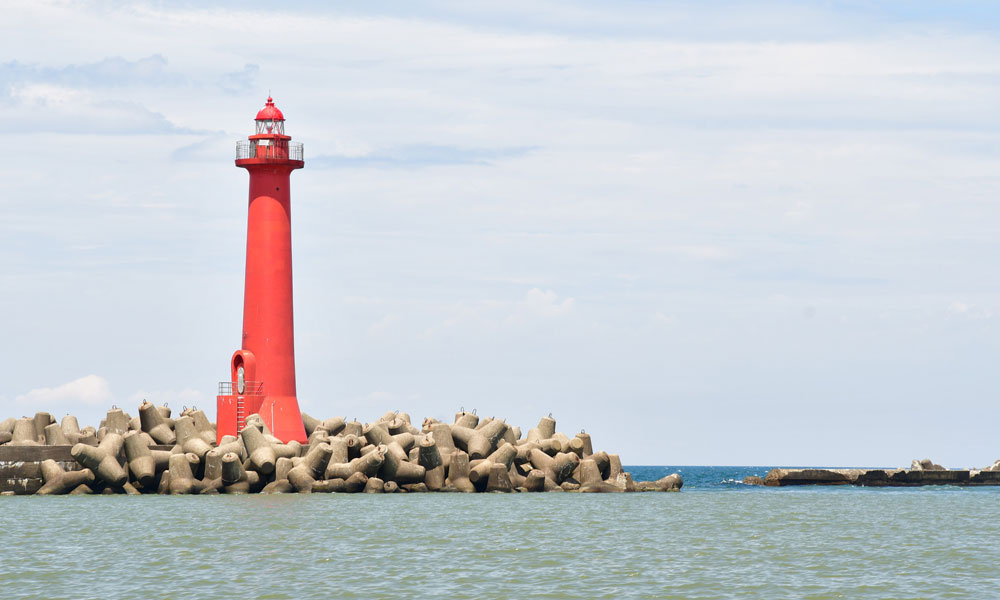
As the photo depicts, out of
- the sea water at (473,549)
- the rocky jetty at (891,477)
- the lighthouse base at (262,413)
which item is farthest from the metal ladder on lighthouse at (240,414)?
the rocky jetty at (891,477)

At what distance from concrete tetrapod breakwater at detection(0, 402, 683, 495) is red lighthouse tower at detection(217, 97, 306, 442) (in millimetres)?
1014

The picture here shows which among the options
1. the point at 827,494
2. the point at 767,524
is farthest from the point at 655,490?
the point at 767,524

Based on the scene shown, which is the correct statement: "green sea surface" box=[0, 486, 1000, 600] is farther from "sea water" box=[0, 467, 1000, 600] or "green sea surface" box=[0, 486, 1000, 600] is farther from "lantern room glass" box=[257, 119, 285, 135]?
"lantern room glass" box=[257, 119, 285, 135]

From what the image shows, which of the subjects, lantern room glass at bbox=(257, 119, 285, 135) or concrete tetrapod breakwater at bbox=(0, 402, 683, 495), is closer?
concrete tetrapod breakwater at bbox=(0, 402, 683, 495)

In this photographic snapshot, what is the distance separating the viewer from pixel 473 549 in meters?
27.3

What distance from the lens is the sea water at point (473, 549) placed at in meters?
22.2

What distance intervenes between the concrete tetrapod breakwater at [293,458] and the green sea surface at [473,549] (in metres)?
0.67

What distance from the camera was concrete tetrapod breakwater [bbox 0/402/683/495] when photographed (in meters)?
39.2

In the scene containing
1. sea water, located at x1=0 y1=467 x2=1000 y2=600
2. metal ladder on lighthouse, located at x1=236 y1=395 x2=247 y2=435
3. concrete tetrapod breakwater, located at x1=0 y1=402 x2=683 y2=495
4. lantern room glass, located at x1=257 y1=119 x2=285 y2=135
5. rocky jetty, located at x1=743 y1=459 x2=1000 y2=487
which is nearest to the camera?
sea water, located at x1=0 y1=467 x2=1000 y2=600

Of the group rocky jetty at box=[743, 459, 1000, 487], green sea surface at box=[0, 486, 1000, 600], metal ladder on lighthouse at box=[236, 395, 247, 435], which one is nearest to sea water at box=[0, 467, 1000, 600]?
green sea surface at box=[0, 486, 1000, 600]

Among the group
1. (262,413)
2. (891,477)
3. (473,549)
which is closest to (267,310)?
(262,413)

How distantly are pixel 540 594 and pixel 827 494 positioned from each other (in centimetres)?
3685

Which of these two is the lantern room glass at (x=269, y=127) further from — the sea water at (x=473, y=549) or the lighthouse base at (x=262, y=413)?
the sea water at (x=473, y=549)

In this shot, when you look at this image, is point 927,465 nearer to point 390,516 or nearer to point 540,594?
point 390,516
